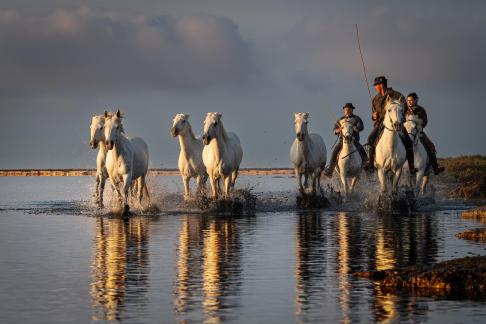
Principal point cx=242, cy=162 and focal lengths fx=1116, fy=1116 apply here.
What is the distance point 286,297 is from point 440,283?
5.85 ft

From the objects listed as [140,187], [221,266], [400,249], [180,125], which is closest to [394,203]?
[180,125]

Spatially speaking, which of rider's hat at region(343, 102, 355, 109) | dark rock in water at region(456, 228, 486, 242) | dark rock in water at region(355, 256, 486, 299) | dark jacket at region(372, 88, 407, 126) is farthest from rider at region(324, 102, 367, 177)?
dark rock in water at region(355, 256, 486, 299)

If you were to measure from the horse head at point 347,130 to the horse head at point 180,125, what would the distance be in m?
4.12

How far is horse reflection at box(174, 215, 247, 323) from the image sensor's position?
1176 centimetres

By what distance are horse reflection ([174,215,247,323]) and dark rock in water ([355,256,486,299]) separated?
6.09ft

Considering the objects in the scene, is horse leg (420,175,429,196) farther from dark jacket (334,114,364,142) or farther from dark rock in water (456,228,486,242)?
dark rock in water (456,228,486,242)

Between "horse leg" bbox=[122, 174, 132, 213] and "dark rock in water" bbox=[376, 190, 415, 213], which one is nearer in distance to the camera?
"horse leg" bbox=[122, 174, 132, 213]

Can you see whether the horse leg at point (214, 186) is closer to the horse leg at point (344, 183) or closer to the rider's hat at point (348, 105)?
the horse leg at point (344, 183)

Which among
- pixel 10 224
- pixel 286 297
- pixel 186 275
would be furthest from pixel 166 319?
pixel 10 224

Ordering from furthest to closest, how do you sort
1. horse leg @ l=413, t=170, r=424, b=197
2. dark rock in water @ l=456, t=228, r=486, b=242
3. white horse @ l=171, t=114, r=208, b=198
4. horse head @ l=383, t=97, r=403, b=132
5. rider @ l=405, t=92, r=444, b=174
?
rider @ l=405, t=92, r=444, b=174 < white horse @ l=171, t=114, r=208, b=198 < horse leg @ l=413, t=170, r=424, b=197 < horse head @ l=383, t=97, r=403, b=132 < dark rock in water @ l=456, t=228, r=486, b=242

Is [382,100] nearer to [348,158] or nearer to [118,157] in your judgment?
[348,158]

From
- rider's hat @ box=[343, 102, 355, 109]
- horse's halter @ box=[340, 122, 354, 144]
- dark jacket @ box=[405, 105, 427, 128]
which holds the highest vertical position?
rider's hat @ box=[343, 102, 355, 109]

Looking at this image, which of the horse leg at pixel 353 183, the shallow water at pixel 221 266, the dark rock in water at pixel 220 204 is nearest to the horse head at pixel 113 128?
the shallow water at pixel 221 266

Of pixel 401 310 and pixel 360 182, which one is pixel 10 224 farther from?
pixel 401 310
